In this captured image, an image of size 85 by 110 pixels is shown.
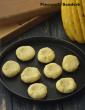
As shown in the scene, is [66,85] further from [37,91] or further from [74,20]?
[74,20]

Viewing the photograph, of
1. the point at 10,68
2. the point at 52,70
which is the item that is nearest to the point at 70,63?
the point at 52,70

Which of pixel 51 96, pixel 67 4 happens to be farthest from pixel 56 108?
pixel 67 4

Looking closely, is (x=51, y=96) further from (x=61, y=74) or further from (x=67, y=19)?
(x=67, y=19)

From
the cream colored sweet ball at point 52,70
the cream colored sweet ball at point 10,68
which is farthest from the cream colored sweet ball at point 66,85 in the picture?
the cream colored sweet ball at point 10,68

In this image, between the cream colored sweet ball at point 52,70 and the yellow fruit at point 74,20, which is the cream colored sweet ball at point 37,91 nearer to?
the cream colored sweet ball at point 52,70

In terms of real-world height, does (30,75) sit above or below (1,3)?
below

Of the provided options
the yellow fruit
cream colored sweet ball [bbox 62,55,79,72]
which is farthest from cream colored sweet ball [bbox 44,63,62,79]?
the yellow fruit
